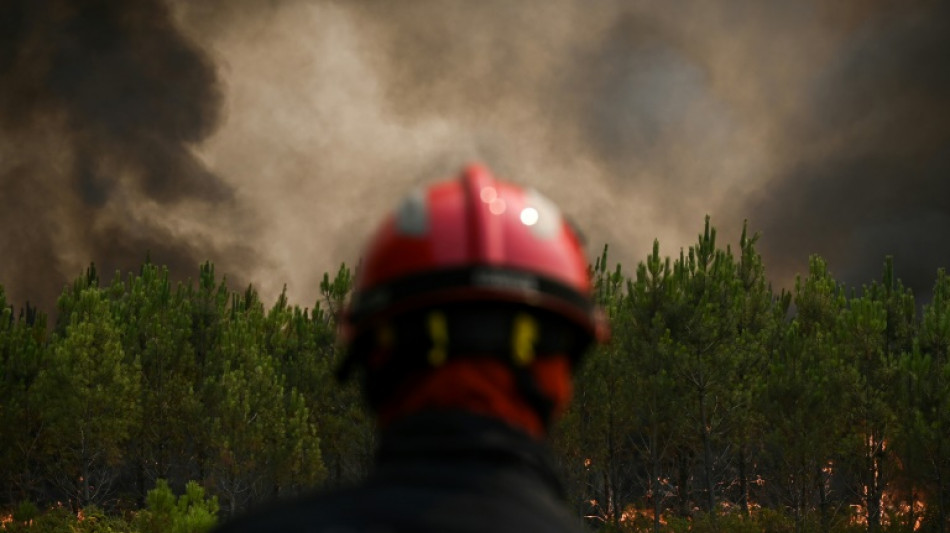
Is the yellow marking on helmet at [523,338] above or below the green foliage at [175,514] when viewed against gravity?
below

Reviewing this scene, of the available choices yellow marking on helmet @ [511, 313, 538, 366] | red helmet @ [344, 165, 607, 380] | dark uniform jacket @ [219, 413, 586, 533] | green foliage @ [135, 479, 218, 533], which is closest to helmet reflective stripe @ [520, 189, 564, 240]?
red helmet @ [344, 165, 607, 380]

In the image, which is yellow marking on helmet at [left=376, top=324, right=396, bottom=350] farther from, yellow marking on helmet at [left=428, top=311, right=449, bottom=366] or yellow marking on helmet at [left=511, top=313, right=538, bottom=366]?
yellow marking on helmet at [left=511, top=313, right=538, bottom=366]

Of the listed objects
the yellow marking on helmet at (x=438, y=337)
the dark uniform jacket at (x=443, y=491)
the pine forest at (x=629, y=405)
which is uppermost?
the pine forest at (x=629, y=405)

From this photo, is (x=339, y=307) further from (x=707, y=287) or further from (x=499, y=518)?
(x=499, y=518)

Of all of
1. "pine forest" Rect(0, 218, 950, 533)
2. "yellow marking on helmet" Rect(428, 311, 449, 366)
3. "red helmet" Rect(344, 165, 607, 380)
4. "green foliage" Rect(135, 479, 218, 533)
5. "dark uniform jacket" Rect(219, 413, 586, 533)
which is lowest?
"dark uniform jacket" Rect(219, 413, 586, 533)

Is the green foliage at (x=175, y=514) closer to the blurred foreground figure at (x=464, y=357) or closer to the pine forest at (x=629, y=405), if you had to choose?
the pine forest at (x=629, y=405)

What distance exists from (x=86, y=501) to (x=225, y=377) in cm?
691

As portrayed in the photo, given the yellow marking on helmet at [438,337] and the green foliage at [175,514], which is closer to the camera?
the yellow marking on helmet at [438,337]

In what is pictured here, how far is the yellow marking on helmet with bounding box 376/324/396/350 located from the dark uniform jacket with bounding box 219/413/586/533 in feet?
0.59

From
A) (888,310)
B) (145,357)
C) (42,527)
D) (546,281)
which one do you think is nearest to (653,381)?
(888,310)

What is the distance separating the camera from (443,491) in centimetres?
161

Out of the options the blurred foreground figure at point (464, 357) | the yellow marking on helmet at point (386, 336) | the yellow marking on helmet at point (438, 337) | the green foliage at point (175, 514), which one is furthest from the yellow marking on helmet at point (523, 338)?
the green foliage at point (175, 514)

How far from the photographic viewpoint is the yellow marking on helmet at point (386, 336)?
196 centimetres

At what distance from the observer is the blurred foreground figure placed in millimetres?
Answer: 1588
